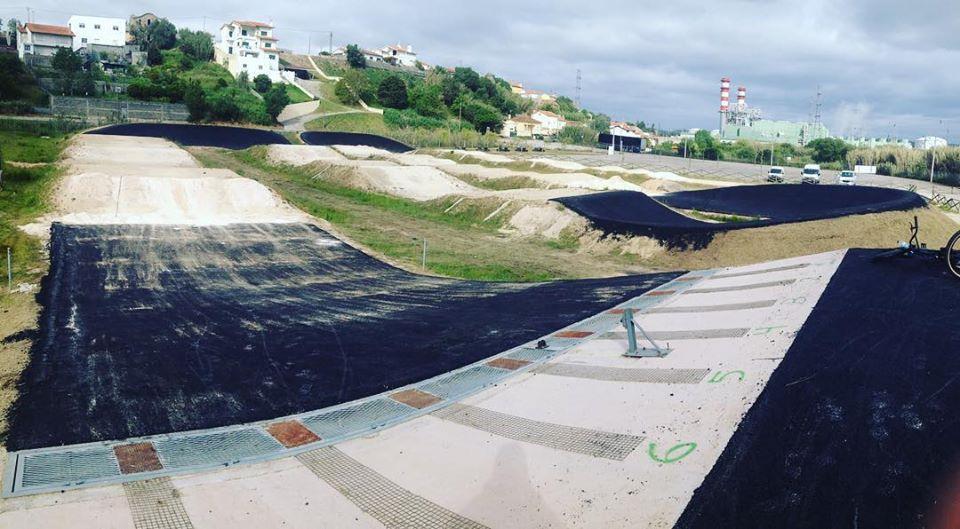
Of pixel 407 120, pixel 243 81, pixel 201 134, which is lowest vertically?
pixel 201 134

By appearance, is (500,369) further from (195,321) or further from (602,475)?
(195,321)

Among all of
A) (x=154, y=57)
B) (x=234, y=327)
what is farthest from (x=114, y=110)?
(x=234, y=327)

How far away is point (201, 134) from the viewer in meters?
62.3

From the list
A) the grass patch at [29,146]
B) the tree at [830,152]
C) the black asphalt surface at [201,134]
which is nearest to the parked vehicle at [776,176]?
the tree at [830,152]

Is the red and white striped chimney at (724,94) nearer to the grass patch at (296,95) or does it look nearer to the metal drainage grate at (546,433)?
the grass patch at (296,95)

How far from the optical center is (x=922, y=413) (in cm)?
762

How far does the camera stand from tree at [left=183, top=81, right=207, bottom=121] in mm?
67625

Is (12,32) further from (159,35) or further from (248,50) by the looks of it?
(248,50)

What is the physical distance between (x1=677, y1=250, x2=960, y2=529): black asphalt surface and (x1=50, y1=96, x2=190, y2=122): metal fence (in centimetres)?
7060

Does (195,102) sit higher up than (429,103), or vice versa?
(429,103)

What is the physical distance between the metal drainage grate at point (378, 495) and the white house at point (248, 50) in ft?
334

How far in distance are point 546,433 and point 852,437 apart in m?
3.83

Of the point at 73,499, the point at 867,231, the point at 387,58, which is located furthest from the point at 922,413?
the point at 387,58

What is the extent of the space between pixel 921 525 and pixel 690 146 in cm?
10288
